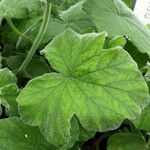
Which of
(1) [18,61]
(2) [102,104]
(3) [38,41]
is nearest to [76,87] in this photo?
(2) [102,104]

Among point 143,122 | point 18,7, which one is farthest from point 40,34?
point 143,122

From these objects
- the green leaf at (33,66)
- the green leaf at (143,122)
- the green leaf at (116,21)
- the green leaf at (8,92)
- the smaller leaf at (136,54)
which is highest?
the green leaf at (116,21)

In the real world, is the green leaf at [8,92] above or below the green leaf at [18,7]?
below

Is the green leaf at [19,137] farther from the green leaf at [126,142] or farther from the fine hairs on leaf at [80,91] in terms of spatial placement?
the green leaf at [126,142]

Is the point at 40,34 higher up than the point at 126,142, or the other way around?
the point at 40,34

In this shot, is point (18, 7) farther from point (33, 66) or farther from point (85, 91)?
point (85, 91)

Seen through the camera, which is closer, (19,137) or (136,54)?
(19,137)

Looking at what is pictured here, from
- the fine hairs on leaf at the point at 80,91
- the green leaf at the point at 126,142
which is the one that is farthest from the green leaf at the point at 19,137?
the green leaf at the point at 126,142
